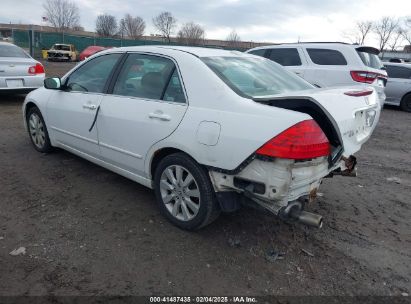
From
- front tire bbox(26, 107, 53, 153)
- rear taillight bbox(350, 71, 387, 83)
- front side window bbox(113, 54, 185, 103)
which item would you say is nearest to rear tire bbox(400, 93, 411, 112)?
rear taillight bbox(350, 71, 387, 83)

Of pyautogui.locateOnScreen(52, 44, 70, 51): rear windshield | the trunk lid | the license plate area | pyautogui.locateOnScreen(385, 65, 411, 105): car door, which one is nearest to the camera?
the trunk lid

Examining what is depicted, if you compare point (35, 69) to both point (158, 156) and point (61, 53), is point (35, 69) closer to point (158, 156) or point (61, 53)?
point (158, 156)

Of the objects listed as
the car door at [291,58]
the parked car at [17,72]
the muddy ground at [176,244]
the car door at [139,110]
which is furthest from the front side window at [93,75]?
the car door at [291,58]

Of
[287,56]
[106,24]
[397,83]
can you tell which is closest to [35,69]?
[287,56]

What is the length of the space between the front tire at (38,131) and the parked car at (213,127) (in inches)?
41.8

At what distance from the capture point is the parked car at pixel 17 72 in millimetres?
8414

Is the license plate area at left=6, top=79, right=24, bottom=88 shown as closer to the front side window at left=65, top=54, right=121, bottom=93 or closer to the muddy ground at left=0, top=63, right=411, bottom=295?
the muddy ground at left=0, top=63, right=411, bottom=295

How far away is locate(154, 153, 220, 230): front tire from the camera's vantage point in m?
3.00

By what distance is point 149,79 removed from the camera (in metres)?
3.49

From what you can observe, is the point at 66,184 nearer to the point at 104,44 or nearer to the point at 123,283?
the point at 123,283

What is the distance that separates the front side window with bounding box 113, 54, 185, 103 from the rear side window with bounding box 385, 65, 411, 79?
1063 cm

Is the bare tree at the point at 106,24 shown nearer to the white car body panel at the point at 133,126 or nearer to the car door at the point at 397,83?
the car door at the point at 397,83

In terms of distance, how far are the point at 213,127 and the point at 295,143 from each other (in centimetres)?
66

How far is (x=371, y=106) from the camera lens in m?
3.37
